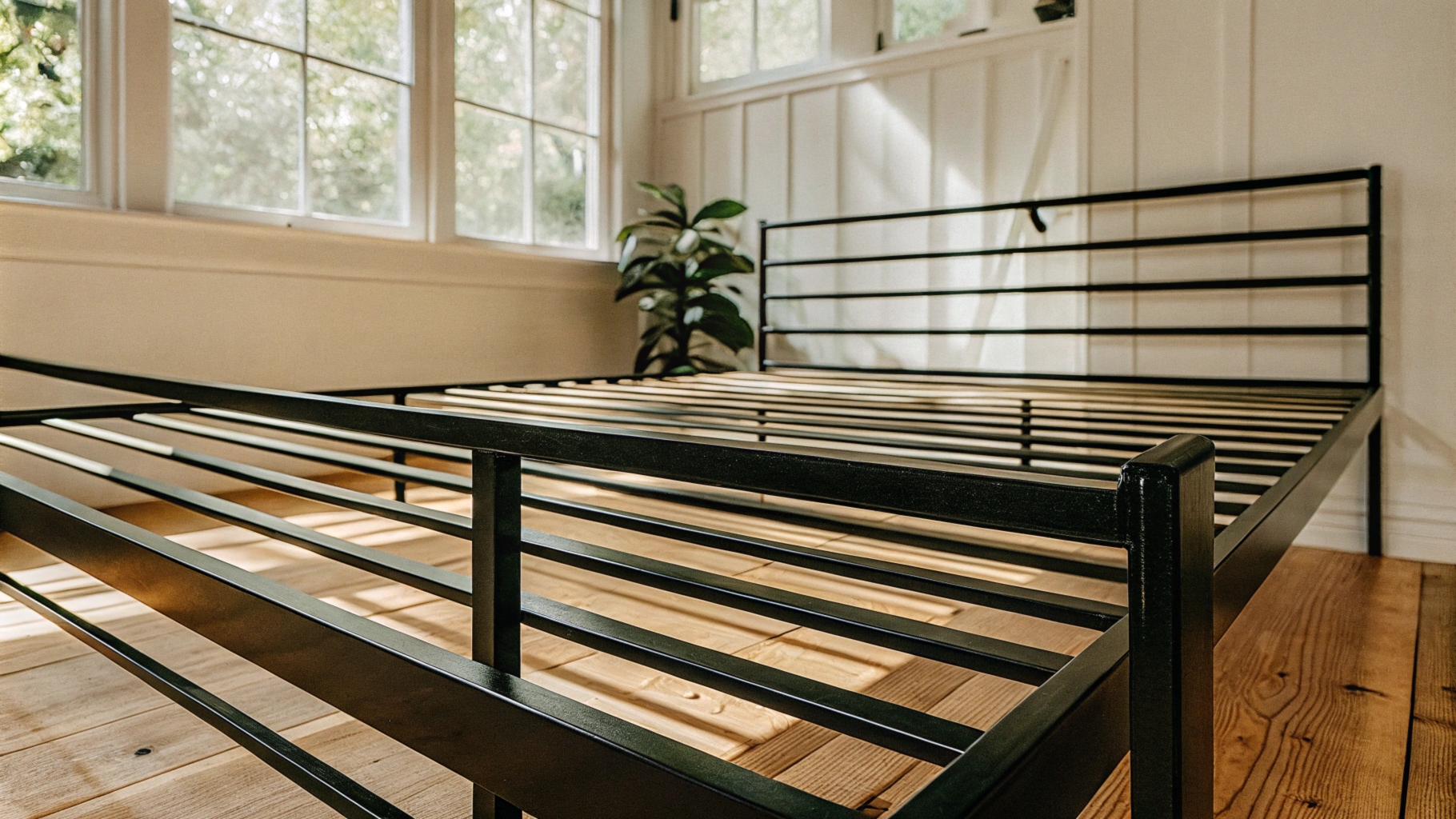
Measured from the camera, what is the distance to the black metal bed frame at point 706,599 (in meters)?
0.29

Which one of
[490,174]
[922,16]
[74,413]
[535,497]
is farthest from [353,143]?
[535,497]

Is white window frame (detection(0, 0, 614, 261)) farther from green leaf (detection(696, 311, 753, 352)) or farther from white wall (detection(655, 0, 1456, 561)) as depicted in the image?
white wall (detection(655, 0, 1456, 561))

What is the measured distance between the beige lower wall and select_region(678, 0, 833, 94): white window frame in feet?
2.96

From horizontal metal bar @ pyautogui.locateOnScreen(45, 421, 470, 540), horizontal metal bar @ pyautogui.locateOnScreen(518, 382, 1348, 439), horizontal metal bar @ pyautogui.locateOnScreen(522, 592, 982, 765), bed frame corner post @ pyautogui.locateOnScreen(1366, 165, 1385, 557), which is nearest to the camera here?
horizontal metal bar @ pyautogui.locateOnScreen(522, 592, 982, 765)

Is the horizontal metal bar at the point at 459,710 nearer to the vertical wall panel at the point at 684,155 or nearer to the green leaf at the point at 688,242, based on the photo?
the green leaf at the point at 688,242

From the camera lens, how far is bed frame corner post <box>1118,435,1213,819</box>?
28 centimetres

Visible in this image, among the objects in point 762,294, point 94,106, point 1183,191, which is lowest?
point 762,294

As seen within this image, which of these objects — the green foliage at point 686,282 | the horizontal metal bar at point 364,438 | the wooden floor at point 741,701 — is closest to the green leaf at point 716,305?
the green foliage at point 686,282

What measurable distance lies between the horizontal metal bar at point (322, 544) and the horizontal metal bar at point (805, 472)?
103 millimetres

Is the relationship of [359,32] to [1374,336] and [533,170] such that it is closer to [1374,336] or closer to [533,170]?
[533,170]

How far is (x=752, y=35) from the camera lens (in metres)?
3.44

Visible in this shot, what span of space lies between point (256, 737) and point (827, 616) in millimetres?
461

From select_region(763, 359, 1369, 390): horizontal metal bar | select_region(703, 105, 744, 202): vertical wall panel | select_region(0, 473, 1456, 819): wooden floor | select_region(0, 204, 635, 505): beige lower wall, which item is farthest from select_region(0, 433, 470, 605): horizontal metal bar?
select_region(703, 105, 744, 202): vertical wall panel

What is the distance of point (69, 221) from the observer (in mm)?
2098
